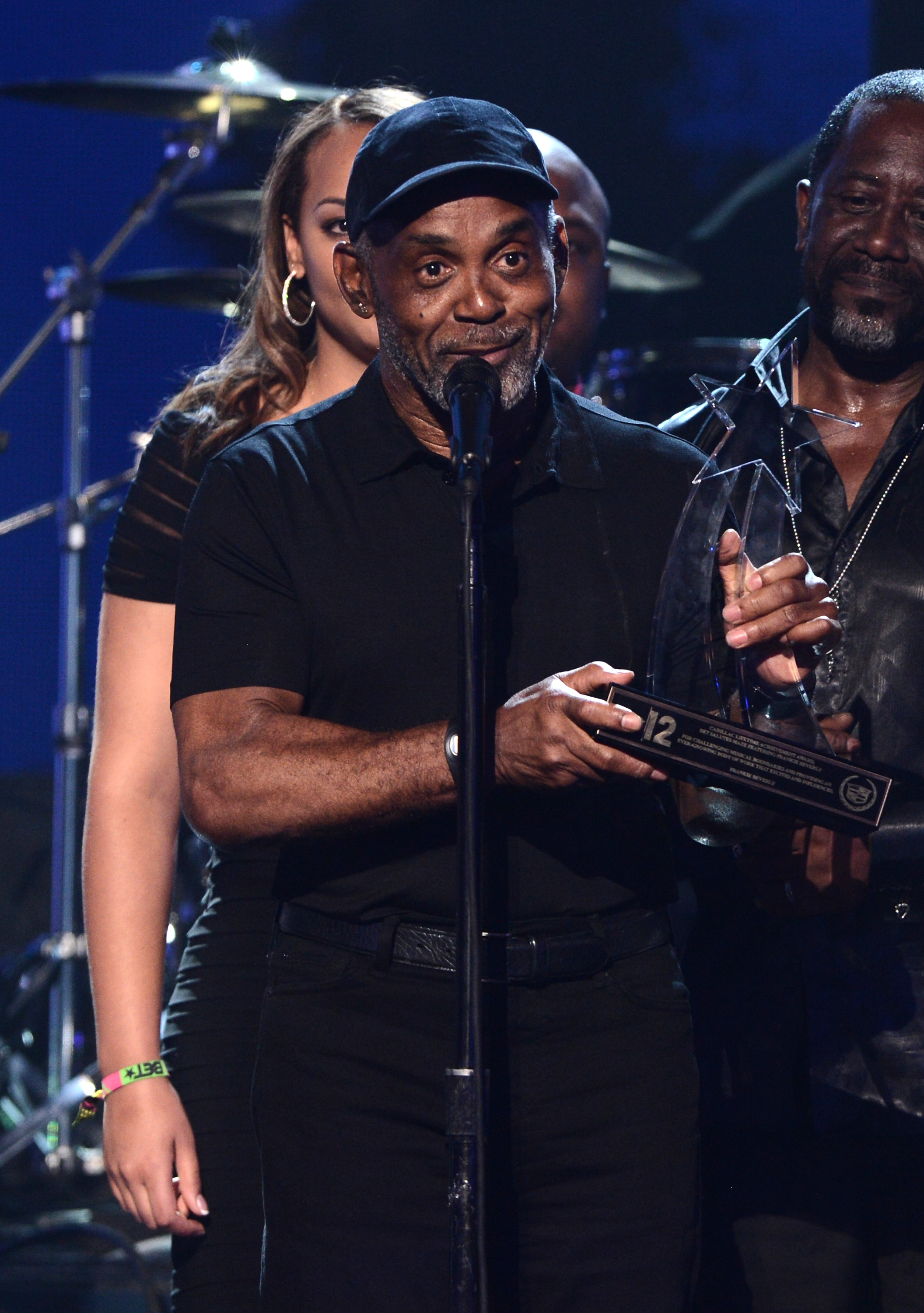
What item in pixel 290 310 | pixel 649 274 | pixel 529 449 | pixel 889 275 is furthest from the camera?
pixel 649 274

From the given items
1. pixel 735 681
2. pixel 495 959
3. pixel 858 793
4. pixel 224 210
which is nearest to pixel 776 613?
pixel 735 681

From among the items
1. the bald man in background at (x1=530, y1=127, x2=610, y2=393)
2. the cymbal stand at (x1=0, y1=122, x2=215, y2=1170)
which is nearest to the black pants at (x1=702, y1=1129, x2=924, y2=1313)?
the bald man in background at (x1=530, y1=127, x2=610, y2=393)

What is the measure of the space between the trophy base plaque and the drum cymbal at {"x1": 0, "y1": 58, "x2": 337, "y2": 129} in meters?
3.44

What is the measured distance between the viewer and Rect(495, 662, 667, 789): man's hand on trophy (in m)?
1.45

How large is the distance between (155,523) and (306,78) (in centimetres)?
361

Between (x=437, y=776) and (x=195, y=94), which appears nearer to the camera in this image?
(x=437, y=776)

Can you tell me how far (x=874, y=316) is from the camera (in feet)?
7.66

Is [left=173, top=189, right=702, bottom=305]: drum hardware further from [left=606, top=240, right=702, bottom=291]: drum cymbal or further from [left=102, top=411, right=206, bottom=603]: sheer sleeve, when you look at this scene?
[left=102, top=411, right=206, bottom=603]: sheer sleeve

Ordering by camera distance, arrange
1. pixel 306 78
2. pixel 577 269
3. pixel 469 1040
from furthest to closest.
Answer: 1. pixel 306 78
2. pixel 577 269
3. pixel 469 1040

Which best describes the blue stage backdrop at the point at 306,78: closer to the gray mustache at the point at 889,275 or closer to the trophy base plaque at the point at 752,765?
the gray mustache at the point at 889,275

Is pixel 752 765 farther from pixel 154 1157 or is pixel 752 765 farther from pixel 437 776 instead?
pixel 154 1157

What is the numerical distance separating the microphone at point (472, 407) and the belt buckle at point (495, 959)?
1.71 ft

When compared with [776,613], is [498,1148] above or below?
below

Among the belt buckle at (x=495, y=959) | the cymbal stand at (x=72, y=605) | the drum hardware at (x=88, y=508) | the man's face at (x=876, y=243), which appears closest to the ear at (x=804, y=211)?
the man's face at (x=876, y=243)
